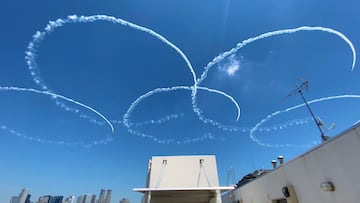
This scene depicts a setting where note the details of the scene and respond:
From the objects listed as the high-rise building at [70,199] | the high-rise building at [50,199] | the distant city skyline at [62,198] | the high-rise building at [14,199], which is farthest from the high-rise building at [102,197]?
the high-rise building at [14,199]

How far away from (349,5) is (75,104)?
17.0 meters

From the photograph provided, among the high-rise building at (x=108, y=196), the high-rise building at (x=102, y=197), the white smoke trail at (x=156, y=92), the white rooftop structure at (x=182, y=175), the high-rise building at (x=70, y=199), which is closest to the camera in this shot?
the white rooftop structure at (x=182, y=175)

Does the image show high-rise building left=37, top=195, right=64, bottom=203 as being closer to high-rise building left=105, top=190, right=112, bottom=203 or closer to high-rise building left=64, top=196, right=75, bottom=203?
high-rise building left=64, top=196, right=75, bottom=203

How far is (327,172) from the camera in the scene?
158 inches

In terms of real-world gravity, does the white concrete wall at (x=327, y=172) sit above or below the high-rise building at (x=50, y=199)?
below

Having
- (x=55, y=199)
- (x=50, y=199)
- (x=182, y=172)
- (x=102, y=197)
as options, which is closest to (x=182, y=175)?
(x=182, y=172)

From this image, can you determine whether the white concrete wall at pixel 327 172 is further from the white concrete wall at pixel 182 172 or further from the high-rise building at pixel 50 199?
the high-rise building at pixel 50 199

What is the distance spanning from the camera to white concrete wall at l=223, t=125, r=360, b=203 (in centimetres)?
337

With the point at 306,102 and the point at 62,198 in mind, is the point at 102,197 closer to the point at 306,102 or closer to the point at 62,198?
the point at 62,198

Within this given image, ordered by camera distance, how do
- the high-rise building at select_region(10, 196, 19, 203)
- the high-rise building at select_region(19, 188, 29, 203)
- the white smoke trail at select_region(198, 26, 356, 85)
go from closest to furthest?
the white smoke trail at select_region(198, 26, 356, 85)
the high-rise building at select_region(19, 188, 29, 203)
the high-rise building at select_region(10, 196, 19, 203)

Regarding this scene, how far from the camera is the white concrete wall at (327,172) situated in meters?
3.37

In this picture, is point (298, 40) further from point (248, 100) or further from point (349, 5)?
point (248, 100)

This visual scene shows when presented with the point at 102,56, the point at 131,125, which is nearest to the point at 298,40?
the point at 102,56

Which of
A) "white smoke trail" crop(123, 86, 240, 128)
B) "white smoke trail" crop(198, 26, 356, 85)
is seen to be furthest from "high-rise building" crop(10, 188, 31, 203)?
"white smoke trail" crop(198, 26, 356, 85)
